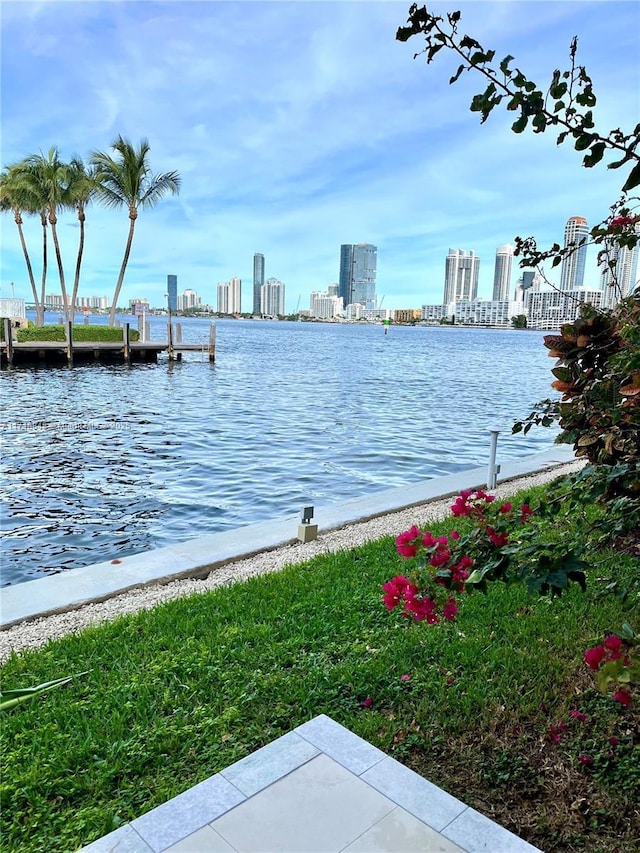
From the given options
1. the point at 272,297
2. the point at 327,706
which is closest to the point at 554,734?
the point at 327,706

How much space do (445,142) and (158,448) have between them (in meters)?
7.26

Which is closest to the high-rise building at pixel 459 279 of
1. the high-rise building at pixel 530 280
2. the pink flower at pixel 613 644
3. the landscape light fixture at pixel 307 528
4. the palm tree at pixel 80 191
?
the palm tree at pixel 80 191

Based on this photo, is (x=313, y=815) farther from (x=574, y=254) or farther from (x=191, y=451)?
(x=191, y=451)

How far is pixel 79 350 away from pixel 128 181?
33.7 feet

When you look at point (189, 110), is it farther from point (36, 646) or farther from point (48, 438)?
point (36, 646)

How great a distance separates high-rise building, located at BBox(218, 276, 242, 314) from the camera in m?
163

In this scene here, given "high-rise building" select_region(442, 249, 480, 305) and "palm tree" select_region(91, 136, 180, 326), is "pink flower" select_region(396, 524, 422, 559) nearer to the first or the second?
"palm tree" select_region(91, 136, 180, 326)

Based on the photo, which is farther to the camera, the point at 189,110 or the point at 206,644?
the point at 189,110

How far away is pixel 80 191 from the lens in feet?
101

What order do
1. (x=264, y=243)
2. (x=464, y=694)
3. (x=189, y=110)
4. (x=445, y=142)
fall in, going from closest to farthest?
(x=464, y=694), (x=445, y=142), (x=189, y=110), (x=264, y=243)

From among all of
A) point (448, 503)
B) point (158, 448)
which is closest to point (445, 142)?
point (448, 503)

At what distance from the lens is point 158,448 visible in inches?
420

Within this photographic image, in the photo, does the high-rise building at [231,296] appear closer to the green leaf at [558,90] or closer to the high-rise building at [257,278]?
the high-rise building at [257,278]

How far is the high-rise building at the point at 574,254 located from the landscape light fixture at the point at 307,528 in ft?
9.48
